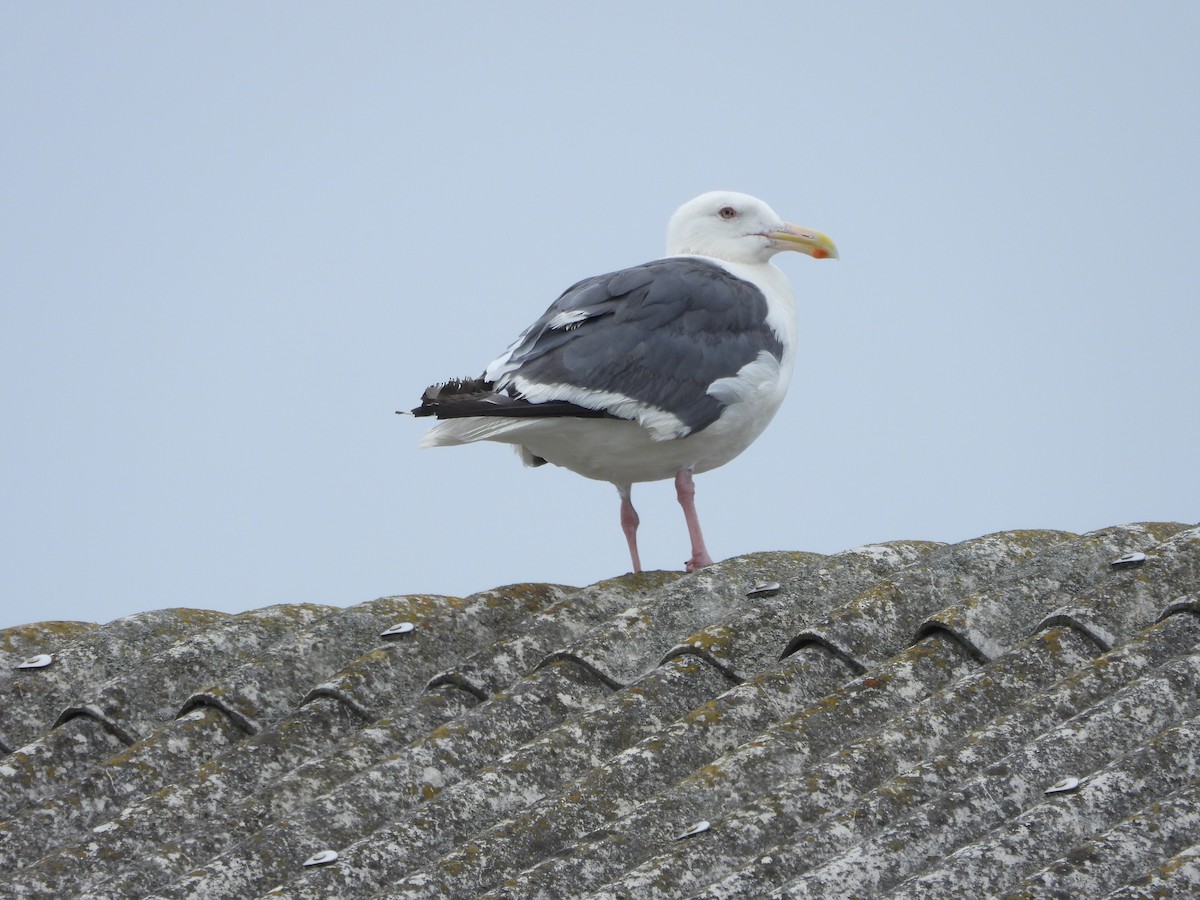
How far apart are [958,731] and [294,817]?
1.84 m

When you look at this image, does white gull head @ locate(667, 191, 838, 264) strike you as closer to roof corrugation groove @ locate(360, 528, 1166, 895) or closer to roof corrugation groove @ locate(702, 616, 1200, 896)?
roof corrugation groove @ locate(360, 528, 1166, 895)

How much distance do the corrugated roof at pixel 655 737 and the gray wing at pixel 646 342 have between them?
0.92 metres

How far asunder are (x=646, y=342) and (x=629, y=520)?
3.93 ft

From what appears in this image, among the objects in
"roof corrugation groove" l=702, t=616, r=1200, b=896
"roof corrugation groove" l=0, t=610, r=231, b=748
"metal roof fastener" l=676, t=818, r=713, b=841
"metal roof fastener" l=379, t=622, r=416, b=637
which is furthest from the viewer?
"metal roof fastener" l=379, t=622, r=416, b=637

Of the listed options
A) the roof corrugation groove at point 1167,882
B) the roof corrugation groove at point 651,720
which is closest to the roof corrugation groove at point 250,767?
the roof corrugation groove at point 651,720

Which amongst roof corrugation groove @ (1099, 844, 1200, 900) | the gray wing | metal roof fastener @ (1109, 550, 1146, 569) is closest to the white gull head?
the gray wing

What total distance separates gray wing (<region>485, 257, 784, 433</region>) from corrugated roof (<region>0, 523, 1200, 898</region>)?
0.92 m

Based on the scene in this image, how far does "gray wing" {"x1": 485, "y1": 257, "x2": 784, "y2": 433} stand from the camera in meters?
7.02

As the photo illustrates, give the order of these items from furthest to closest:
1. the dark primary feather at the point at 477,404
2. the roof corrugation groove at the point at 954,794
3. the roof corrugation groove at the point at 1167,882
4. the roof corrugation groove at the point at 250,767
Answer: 1. the dark primary feather at the point at 477,404
2. the roof corrugation groove at the point at 250,767
3. the roof corrugation groove at the point at 954,794
4. the roof corrugation groove at the point at 1167,882

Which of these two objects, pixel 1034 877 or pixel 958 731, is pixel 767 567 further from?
pixel 1034 877

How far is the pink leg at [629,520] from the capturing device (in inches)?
314

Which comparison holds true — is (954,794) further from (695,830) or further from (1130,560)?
(1130,560)

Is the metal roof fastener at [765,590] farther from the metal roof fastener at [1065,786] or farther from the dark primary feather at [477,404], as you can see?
the metal roof fastener at [1065,786]

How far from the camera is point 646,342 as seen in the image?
284 inches
